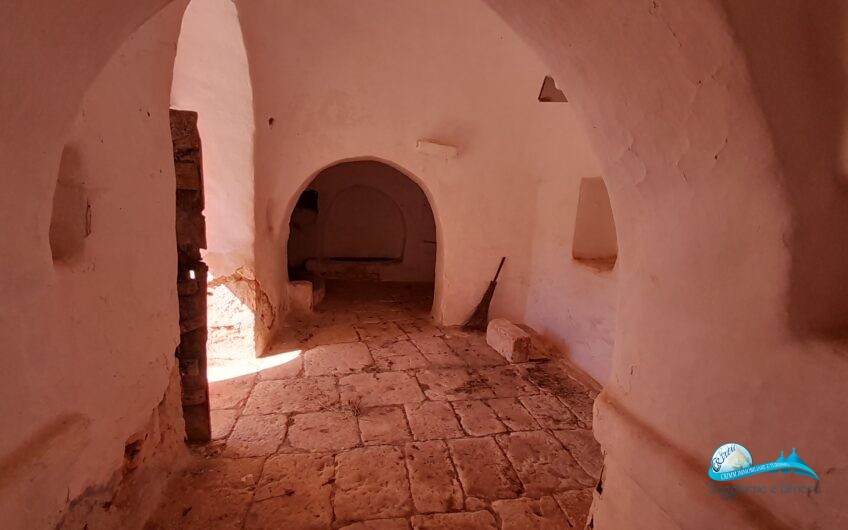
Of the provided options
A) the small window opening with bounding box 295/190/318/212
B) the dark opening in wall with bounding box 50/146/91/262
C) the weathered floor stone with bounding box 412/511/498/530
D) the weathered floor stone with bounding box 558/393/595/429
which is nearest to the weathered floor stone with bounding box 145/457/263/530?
the weathered floor stone with bounding box 412/511/498/530

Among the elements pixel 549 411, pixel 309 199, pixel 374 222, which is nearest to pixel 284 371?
pixel 549 411

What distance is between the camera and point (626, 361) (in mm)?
1405

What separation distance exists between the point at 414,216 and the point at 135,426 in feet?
23.2

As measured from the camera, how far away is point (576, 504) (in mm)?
2617

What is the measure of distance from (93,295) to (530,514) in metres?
2.45

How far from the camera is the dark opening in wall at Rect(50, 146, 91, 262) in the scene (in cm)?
165

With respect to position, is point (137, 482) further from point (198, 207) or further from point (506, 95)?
point (506, 95)

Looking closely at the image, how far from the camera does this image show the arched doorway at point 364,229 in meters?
8.52

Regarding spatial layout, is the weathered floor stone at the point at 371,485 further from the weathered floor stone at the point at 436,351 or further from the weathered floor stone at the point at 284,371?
the weathered floor stone at the point at 436,351

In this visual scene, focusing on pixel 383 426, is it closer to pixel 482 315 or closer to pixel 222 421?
pixel 222 421

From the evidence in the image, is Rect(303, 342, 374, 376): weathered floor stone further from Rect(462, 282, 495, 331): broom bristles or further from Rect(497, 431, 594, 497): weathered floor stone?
Rect(497, 431, 594, 497): weathered floor stone

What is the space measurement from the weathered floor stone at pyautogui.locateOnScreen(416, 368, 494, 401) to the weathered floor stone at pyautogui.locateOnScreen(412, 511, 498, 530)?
138cm

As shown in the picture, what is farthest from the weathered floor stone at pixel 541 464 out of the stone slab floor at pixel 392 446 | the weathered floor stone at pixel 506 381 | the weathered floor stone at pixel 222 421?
the weathered floor stone at pixel 222 421

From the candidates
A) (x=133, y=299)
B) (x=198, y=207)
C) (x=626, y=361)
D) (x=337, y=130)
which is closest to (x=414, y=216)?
(x=337, y=130)
